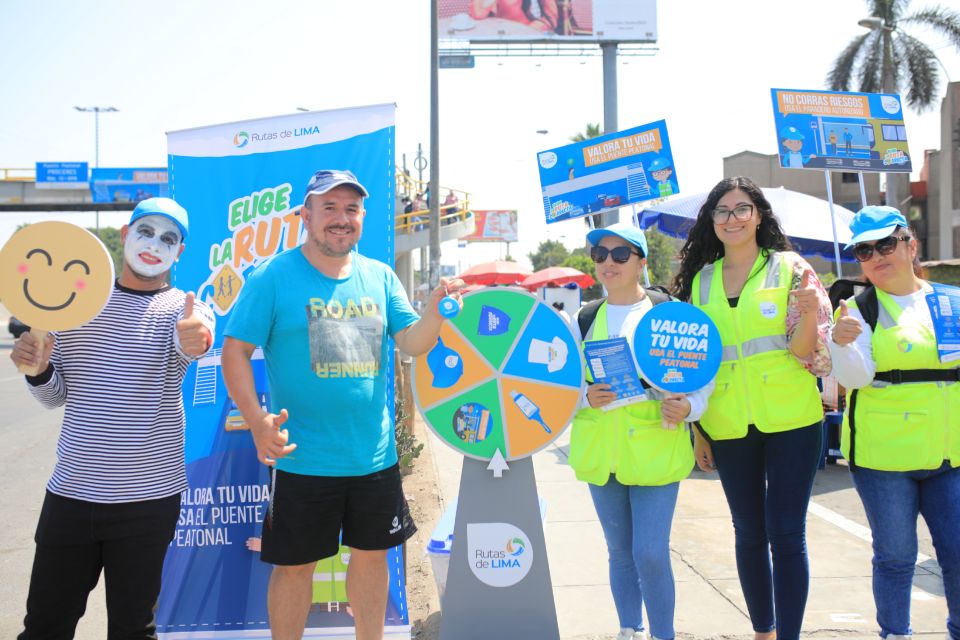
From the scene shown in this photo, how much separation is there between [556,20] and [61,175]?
26015 mm

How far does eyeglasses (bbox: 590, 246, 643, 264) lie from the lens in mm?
3250

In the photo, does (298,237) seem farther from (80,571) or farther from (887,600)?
(887,600)

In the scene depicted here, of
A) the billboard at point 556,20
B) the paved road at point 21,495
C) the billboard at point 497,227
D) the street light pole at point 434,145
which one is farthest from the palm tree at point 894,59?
the billboard at point 497,227

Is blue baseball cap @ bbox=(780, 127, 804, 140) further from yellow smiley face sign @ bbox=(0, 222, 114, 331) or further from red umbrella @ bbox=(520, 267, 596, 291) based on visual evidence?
red umbrella @ bbox=(520, 267, 596, 291)

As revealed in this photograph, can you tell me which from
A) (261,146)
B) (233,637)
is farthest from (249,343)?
(233,637)

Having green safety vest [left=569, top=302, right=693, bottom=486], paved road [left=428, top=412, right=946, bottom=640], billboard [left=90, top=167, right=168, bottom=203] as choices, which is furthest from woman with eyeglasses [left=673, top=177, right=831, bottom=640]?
billboard [left=90, top=167, right=168, bottom=203]

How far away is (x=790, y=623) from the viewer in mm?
3162

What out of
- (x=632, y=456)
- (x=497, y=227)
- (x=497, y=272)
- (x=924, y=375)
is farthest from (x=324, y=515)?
(x=497, y=227)

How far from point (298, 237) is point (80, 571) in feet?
6.02

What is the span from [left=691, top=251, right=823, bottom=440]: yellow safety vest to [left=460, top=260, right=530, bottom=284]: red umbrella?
18236mm

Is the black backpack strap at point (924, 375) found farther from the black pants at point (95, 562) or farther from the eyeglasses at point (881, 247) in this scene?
the black pants at point (95, 562)

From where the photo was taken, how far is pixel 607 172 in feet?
16.6

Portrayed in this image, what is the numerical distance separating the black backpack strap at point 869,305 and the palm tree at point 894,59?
28.7 meters

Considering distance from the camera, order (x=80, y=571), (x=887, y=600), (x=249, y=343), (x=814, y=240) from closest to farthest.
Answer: (x=80, y=571) → (x=249, y=343) → (x=887, y=600) → (x=814, y=240)
